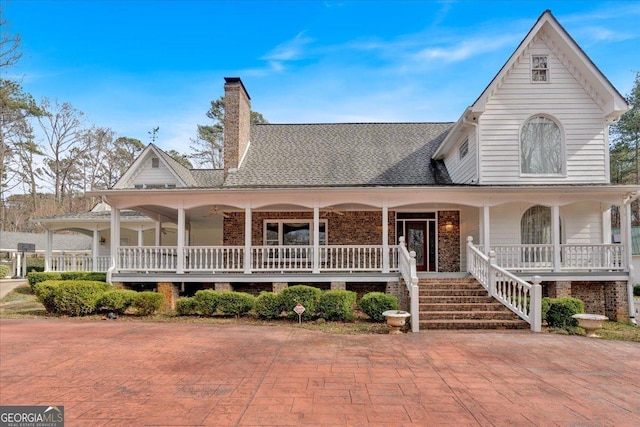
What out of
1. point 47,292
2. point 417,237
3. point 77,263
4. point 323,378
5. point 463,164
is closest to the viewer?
point 323,378

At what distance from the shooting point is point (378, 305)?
1095 cm

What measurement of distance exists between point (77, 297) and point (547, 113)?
15722 mm

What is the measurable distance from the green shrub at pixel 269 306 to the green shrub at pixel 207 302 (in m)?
1.23

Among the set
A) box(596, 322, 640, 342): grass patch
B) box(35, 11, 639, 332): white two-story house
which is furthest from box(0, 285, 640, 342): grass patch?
box(35, 11, 639, 332): white two-story house

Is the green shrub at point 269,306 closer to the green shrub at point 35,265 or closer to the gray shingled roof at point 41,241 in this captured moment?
the green shrub at point 35,265

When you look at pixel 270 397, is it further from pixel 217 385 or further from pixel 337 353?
pixel 337 353

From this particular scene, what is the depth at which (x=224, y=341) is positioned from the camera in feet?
28.3

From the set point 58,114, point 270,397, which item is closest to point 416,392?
point 270,397

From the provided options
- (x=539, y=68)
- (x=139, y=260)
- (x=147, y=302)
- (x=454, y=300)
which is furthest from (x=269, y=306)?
(x=539, y=68)

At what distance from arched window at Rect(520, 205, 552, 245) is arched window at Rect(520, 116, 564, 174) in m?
1.32

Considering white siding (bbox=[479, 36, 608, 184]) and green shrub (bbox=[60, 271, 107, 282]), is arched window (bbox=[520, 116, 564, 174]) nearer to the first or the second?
white siding (bbox=[479, 36, 608, 184])

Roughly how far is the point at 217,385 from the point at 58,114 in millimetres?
38688

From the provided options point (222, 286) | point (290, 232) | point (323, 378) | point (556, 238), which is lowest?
point (323, 378)

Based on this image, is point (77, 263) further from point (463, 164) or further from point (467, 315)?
point (467, 315)
